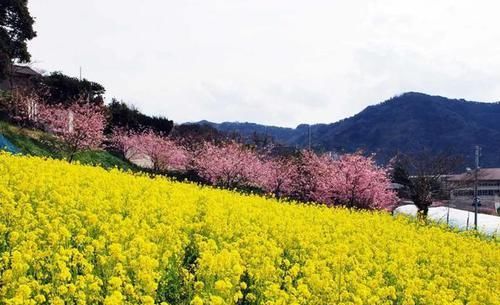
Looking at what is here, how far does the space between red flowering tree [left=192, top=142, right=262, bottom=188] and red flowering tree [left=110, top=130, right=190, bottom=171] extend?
2694mm

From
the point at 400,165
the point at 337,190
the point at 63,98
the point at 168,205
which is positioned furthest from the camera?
the point at 400,165

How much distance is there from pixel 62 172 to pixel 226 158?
32.7 metres

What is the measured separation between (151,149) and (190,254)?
41695 millimetres

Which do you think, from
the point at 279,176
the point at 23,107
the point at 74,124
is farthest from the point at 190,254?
the point at 279,176

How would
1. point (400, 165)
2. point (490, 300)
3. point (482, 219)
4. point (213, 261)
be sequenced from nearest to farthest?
point (213, 261) → point (490, 300) → point (482, 219) → point (400, 165)

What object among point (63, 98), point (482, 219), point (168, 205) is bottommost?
point (482, 219)

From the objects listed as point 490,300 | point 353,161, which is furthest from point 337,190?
point 490,300

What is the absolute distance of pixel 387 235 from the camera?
14.3 meters

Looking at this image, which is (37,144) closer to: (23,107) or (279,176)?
(23,107)

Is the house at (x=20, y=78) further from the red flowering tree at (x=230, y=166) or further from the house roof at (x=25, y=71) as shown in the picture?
the red flowering tree at (x=230, y=166)

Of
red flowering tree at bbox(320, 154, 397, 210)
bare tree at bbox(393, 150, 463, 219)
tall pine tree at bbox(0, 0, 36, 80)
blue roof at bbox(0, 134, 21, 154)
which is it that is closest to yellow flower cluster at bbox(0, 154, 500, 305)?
red flowering tree at bbox(320, 154, 397, 210)

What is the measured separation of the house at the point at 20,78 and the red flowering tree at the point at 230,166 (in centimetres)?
1521

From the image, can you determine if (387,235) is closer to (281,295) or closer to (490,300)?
(490,300)

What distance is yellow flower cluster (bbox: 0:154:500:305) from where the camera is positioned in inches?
251
